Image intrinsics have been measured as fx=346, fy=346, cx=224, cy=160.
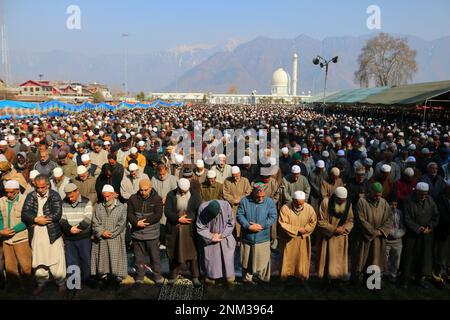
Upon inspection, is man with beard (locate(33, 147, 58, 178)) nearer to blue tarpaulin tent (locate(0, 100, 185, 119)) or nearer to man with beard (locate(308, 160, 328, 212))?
man with beard (locate(308, 160, 328, 212))

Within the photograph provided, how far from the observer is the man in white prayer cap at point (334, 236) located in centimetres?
394

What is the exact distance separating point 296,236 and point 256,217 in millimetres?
523

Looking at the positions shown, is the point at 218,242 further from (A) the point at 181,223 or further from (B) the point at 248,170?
(B) the point at 248,170

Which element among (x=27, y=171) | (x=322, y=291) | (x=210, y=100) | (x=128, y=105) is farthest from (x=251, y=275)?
(x=210, y=100)

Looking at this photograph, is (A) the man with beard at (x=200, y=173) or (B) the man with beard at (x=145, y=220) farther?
(A) the man with beard at (x=200, y=173)

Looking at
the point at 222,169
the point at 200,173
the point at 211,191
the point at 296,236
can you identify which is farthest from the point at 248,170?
the point at 296,236

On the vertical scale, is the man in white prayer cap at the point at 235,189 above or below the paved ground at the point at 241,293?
above

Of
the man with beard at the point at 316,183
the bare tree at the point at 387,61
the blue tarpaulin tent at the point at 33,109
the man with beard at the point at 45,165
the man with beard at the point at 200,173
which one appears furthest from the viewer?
the bare tree at the point at 387,61

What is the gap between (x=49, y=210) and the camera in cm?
374

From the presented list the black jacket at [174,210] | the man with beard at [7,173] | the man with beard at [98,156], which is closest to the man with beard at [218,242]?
the black jacket at [174,210]

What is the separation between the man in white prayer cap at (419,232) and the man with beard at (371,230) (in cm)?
26

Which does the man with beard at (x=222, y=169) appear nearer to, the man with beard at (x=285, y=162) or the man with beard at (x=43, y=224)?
the man with beard at (x=285, y=162)

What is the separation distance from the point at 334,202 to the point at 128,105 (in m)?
32.5

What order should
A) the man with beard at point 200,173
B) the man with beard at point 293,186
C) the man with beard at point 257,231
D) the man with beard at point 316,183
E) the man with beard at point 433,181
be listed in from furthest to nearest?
the man with beard at point 316,183
the man with beard at point 200,173
the man with beard at point 293,186
the man with beard at point 433,181
the man with beard at point 257,231
